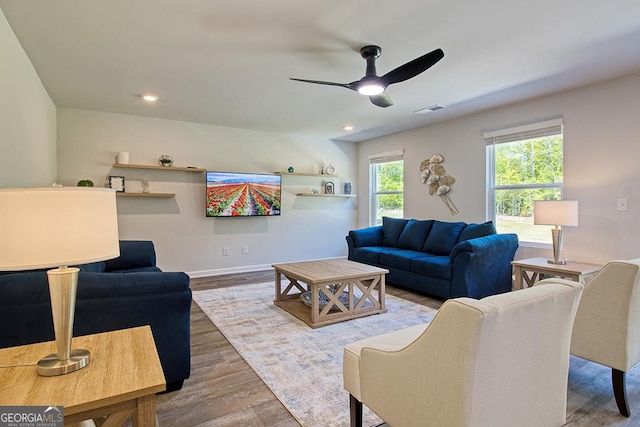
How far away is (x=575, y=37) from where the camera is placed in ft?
8.20

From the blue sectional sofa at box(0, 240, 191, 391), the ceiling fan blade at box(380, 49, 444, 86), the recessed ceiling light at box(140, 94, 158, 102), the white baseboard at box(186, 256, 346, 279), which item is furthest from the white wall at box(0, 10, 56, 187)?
the ceiling fan blade at box(380, 49, 444, 86)

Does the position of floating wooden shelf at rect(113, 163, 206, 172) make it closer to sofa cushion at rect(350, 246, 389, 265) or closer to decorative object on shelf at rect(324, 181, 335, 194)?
decorative object on shelf at rect(324, 181, 335, 194)

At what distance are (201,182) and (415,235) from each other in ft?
11.0

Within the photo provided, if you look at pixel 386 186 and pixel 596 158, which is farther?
pixel 386 186

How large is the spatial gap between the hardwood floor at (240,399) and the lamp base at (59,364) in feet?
2.67

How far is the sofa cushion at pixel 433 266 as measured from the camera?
3750 millimetres

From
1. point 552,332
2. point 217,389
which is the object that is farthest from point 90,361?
point 552,332

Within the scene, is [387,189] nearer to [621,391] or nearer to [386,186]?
[386,186]

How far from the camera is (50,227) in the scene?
988mm

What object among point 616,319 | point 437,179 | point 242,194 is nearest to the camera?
point 616,319

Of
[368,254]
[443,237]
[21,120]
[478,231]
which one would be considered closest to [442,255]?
[443,237]

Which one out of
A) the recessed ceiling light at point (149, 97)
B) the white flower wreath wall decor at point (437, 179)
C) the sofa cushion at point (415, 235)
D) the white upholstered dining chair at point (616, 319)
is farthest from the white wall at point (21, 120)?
the white flower wreath wall decor at point (437, 179)

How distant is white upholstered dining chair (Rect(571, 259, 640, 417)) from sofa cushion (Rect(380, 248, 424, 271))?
93.7 inches

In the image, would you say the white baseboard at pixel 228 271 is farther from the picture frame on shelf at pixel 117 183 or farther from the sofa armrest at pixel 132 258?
the picture frame on shelf at pixel 117 183
